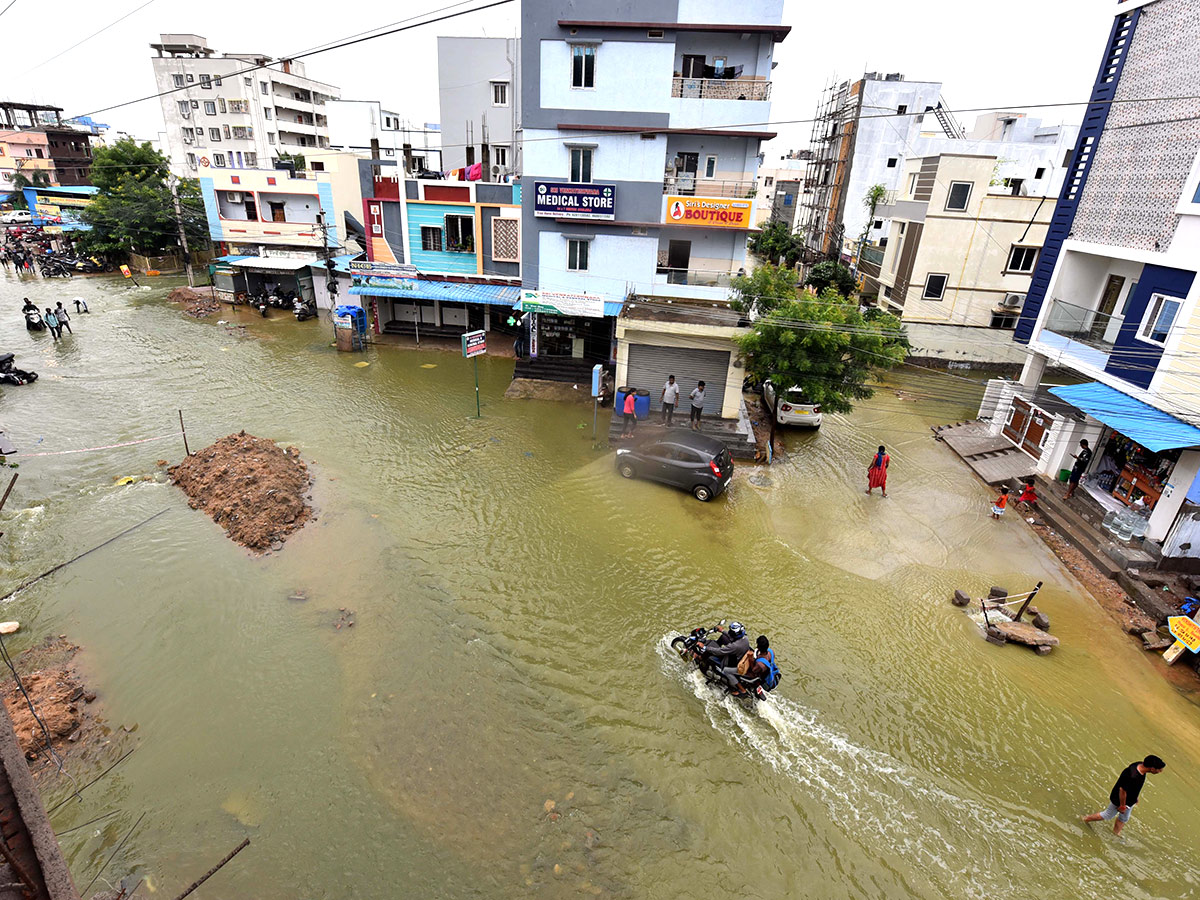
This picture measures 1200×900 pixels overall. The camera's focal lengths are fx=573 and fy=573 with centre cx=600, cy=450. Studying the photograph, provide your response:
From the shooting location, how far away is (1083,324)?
16797 mm

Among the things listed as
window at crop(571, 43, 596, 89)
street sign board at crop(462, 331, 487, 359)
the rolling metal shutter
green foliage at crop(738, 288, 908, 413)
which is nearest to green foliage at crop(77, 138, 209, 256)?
window at crop(571, 43, 596, 89)

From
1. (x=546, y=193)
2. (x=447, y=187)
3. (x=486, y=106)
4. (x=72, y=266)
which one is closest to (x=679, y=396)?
(x=546, y=193)

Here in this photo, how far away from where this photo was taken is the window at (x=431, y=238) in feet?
85.8

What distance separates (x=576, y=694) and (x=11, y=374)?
25.4 metres

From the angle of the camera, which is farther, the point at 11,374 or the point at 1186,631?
the point at 11,374

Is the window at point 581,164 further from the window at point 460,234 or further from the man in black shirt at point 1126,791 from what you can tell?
the man in black shirt at point 1126,791

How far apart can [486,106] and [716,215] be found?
1885cm

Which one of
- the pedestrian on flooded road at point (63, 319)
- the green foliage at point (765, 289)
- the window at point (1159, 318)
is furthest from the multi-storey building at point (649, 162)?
the pedestrian on flooded road at point (63, 319)

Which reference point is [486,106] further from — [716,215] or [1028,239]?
[1028,239]

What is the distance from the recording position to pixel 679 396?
65.9ft

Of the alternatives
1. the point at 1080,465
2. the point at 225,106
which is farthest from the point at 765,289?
the point at 225,106

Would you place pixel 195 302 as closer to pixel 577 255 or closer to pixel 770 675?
pixel 577 255

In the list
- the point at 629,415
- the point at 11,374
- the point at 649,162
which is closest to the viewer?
the point at 629,415

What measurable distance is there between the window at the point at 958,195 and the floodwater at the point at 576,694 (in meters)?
14.5
